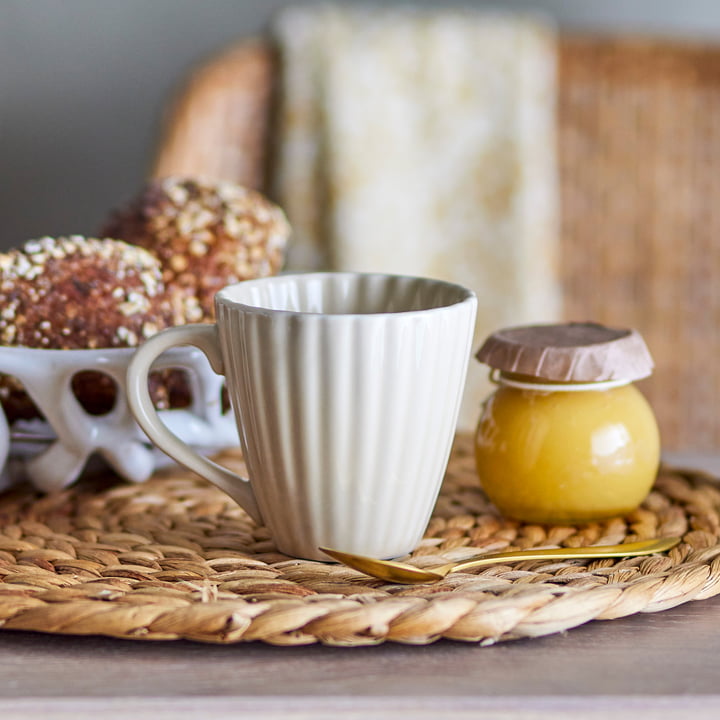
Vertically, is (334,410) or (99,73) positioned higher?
(99,73)

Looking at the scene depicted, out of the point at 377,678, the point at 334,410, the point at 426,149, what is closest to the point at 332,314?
the point at 334,410

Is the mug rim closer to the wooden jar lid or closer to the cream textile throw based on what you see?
the wooden jar lid

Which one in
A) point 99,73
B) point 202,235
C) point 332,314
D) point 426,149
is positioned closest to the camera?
point 332,314

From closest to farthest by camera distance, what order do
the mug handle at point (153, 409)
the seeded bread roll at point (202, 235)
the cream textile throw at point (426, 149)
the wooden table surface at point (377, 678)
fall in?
the wooden table surface at point (377, 678) → the mug handle at point (153, 409) → the seeded bread roll at point (202, 235) → the cream textile throw at point (426, 149)

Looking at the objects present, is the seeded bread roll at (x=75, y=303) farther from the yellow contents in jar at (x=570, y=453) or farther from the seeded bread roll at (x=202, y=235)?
the yellow contents in jar at (x=570, y=453)

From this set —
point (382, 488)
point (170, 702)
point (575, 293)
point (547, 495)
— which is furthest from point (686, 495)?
point (575, 293)

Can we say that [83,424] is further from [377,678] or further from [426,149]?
[426,149]

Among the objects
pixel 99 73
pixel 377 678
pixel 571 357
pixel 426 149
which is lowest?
pixel 377 678

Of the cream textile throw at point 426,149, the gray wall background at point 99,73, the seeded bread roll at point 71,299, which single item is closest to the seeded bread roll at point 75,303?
the seeded bread roll at point 71,299
